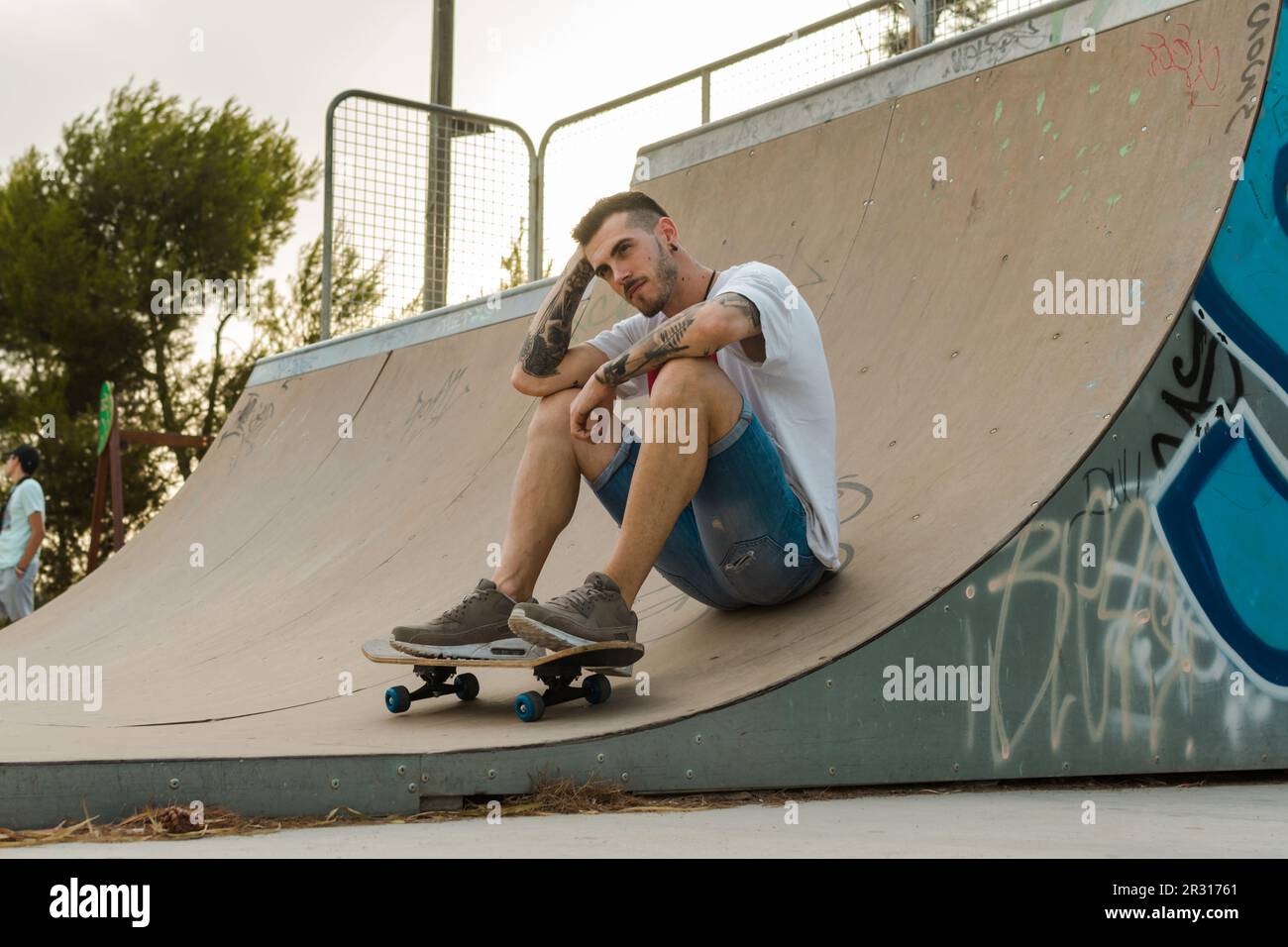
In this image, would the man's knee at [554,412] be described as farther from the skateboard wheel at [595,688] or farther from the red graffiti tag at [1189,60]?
the red graffiti tag at [1189,60]

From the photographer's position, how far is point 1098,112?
4.37m

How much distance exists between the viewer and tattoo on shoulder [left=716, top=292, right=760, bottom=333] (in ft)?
10.8

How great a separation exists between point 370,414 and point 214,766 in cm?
543

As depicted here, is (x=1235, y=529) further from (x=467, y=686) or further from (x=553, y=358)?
(x=467, y=686)

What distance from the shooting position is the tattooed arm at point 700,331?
3248mm

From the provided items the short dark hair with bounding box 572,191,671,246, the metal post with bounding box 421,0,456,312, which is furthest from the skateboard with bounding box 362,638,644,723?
the metal post with bounding box 421,0,456,312

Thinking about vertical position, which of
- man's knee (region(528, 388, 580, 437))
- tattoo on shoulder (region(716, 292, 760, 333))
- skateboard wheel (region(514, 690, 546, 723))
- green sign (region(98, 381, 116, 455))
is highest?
green sign (region(98, 381, 116, 455))

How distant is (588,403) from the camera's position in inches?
135

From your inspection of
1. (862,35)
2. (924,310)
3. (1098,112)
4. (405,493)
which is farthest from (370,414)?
(1098,112)

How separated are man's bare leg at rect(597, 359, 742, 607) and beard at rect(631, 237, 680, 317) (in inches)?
15.2

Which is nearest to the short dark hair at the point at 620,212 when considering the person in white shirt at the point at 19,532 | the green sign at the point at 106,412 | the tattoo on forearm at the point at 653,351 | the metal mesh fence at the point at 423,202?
the tattoo on forearm at the point at 653,351

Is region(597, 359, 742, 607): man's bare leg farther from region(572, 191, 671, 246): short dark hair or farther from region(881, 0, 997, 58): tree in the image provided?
region(881, 0, 997, 58): tree

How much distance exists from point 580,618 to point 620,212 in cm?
112
